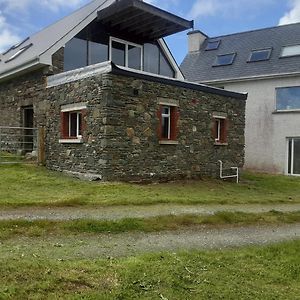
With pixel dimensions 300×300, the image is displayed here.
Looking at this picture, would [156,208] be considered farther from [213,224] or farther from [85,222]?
[85,222]

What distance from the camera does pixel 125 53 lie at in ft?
61.4

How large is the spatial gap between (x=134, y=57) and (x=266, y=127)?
32.5ft

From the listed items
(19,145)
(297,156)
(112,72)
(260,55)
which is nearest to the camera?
(112,72)

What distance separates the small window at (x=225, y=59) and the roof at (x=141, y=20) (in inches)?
362

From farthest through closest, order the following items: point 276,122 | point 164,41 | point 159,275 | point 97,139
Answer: point 276,122
point 164,41
point 97,139
point 159,275

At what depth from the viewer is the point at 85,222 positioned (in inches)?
299

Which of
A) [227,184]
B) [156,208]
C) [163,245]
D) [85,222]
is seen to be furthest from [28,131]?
[163,245]

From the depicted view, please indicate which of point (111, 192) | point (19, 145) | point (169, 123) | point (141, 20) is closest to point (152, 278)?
point (111, 192)

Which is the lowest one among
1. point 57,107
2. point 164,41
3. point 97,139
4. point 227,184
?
point 227,184

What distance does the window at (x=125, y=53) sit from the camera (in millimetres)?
18219

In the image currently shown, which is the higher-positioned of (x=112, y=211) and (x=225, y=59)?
(x=225, y=59)

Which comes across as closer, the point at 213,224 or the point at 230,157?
the point at 213,224

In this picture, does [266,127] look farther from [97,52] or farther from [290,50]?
[97,52]

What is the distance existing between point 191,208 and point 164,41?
12484 millimetres
